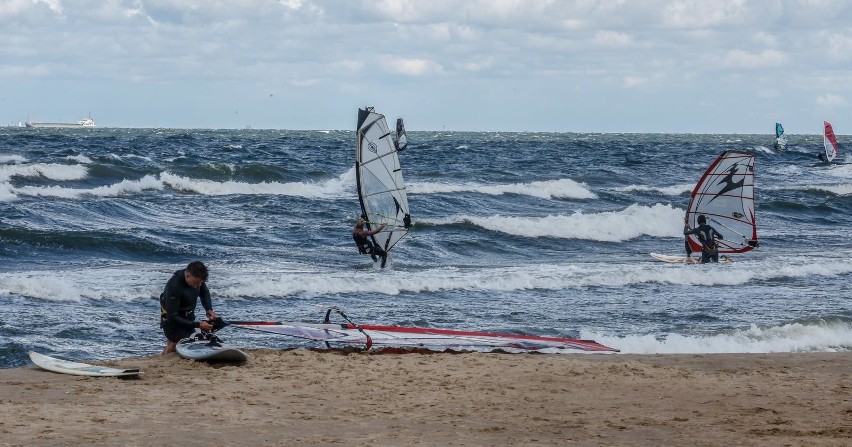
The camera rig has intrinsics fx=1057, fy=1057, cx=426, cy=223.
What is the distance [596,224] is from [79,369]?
17.2 metres

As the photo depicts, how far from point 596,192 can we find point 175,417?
26552 millimetres

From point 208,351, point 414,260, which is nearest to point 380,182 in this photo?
point 414,260

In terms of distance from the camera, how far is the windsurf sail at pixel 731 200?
18.8 m

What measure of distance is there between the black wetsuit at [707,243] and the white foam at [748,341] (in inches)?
248

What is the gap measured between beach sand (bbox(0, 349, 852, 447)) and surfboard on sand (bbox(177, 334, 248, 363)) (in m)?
0.08

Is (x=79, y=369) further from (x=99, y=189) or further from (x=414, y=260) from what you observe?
(x=99, y=189)

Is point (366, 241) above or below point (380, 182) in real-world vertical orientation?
below

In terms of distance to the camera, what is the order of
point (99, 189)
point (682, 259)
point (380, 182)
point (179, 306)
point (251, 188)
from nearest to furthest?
point (179, 306) < point (380, 182) < point (682, 259) < point (99, 189) < point (251, 188)

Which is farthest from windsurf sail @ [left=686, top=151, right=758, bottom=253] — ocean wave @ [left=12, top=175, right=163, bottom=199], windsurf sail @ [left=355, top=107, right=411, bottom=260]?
ocean wave @ [left=12, top=175, right=163, bottom=199]

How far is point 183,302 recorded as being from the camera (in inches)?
314

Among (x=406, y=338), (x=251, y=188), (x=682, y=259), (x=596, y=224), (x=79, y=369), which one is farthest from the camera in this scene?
(x=251, y=188)

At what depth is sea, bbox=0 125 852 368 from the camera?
417 inches

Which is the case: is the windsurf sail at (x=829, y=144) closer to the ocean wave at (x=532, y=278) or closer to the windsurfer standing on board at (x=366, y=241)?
the ocean wave at (x=532, y=278)

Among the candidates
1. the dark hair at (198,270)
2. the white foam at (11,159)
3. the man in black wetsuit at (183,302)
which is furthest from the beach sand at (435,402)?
the white foam at (11,159)
